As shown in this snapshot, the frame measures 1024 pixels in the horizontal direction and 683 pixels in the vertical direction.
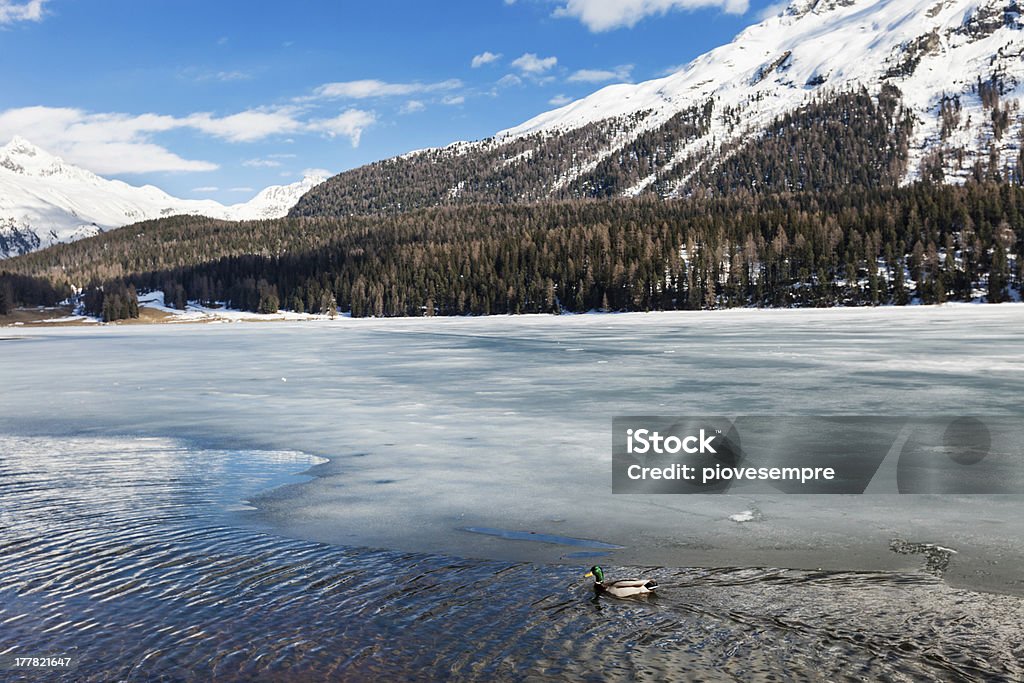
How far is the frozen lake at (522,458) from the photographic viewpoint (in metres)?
10.0

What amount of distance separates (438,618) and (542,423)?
12.2 meters

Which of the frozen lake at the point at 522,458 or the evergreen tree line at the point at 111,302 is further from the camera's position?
the evergreen tree line at the point at 111,302

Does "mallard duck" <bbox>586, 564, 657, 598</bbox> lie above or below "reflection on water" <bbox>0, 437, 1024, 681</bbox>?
above

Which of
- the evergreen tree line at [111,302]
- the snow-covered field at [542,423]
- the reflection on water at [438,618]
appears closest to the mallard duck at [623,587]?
the reflection on water at [438,618]

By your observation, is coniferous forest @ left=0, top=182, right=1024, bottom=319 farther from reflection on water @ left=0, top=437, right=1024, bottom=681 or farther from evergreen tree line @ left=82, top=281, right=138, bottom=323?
reflection on water @ left=0, top=437, right=1024, bottom=681

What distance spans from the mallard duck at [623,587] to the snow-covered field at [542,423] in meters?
1.06

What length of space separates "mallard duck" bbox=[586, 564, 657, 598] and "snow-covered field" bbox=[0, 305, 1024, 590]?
1.06 metres

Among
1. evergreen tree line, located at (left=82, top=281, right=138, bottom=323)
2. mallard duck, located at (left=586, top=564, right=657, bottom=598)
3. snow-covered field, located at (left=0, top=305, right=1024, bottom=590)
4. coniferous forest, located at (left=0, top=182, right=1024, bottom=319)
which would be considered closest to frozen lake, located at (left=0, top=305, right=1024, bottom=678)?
snow-covered field, located at (left=0, top=305, right=1024, bottom=590)

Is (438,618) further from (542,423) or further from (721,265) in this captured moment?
(721,265)

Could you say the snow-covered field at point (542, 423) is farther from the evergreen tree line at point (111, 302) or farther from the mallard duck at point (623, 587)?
the evergreen tree line at point (111, 302)

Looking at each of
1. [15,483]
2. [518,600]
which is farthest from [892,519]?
[15,483]

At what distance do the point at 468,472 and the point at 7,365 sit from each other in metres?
41.5

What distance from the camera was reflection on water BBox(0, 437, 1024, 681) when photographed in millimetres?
7258

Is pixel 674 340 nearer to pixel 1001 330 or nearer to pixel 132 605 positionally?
pixel 1001 330
